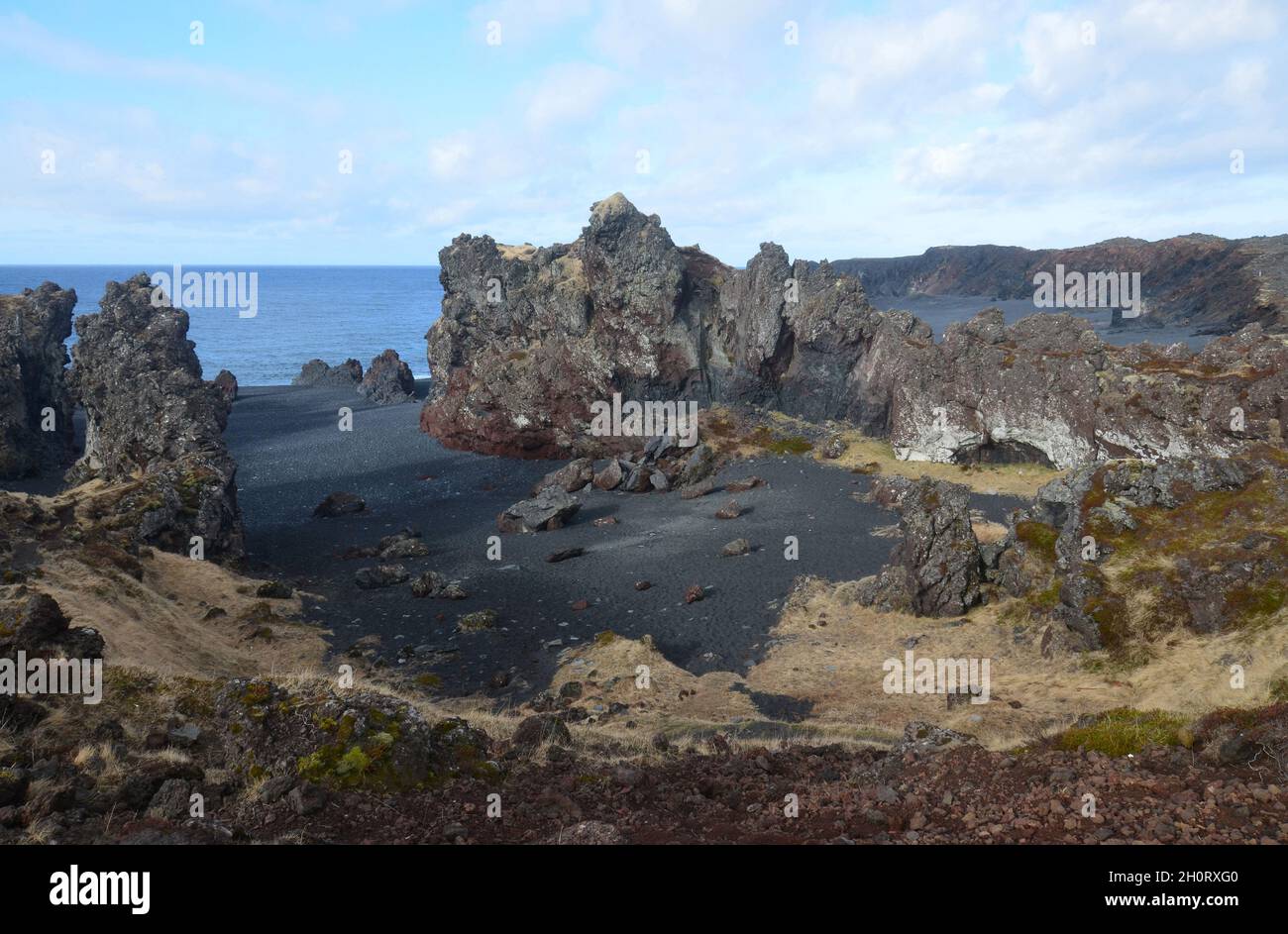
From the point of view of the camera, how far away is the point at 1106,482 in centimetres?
2684

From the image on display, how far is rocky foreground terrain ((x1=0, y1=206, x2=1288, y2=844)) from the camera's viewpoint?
1206 cm

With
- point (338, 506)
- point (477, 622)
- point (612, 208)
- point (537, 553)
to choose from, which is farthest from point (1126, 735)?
point (612, 208)

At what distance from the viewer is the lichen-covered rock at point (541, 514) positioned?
43.5m

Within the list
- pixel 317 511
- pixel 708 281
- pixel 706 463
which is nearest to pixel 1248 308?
pixel 708 281

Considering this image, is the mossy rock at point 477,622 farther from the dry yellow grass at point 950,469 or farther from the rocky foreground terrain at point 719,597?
the dry yellow grass at point 950,469

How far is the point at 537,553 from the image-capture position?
1571 inches

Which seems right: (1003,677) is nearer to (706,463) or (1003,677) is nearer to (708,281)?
(706,463)

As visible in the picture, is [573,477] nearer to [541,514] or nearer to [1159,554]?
[541,514]

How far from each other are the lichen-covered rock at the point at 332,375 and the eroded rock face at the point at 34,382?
35292 mm

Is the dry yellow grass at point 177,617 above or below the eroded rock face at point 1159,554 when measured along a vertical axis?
below

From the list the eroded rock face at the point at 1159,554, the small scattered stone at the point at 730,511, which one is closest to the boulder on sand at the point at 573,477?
the small scattered stone at the point at 730,511

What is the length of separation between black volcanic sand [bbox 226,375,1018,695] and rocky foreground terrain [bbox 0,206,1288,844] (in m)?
0.96

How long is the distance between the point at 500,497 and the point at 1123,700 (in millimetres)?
39176
